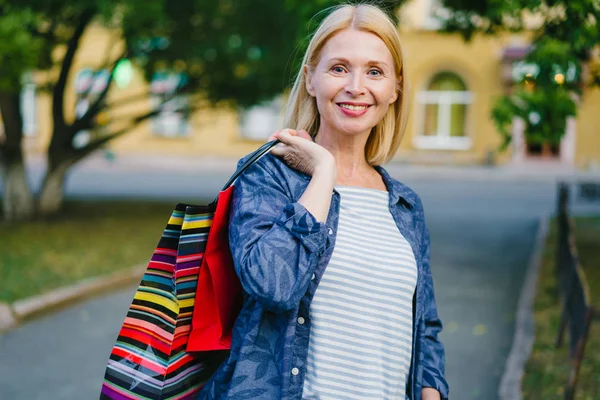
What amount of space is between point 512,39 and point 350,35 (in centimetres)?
2875

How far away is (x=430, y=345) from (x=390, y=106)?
0.77m

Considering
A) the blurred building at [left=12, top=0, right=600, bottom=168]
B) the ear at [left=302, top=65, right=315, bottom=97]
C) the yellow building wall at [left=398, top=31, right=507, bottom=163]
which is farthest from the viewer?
the yellow building wall at [left=398, top=31, right=507, bottom=163]

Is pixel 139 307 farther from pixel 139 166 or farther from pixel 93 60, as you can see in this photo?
pixel 93 60

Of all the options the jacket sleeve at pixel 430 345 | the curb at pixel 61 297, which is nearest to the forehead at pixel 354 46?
the jacket sleeve at pixel 430 345

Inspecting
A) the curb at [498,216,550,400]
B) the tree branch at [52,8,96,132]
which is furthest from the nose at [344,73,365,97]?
the tree branch at [52,8,96,132]

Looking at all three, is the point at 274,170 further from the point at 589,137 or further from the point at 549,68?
the point at 589,137

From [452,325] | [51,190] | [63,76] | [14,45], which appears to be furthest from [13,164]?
[452,325]

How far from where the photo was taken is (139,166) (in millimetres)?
28312

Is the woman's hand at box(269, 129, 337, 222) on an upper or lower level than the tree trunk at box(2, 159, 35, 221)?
upper

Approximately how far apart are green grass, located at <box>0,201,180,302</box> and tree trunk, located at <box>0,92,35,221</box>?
1.92 feet

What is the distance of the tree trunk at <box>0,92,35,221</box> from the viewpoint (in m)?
12.1

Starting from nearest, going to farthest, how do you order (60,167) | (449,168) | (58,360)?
1. (58,360)
2. (60,167)
3. (449,168)

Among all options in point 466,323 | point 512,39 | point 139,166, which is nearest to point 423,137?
point 512,39

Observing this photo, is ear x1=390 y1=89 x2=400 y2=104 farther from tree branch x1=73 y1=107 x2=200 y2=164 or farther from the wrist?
tree branch x1=73 y1=107 x2=200 y2=164
